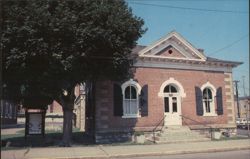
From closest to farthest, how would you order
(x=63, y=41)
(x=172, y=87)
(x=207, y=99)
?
(x=63, y=41) < (x=172, y=87) < (x=207, y=99)

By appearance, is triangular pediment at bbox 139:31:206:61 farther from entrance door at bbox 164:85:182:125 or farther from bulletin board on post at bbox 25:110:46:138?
bulletin board on post at bbox 25:110:46:138

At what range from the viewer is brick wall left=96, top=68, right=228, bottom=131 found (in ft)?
76.2

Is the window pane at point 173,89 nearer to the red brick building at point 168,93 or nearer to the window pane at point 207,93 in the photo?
the red brick building at point 168,93

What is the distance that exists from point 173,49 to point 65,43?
10723mm

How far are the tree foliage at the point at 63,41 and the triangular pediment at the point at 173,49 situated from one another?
5.11 m

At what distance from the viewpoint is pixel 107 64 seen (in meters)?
19.6

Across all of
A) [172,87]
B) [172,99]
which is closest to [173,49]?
[172,87]

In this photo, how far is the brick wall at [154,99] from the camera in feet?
76.2

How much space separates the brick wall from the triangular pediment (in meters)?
1.17

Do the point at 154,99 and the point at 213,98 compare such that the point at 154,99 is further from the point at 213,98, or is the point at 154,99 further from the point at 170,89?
the point at 213,98

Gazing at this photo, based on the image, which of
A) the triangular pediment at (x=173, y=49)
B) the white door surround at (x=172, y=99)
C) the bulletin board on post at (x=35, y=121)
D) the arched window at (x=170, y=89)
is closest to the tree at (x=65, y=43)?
the bulletin board on post at (x=35, y=121)

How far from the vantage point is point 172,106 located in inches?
1009

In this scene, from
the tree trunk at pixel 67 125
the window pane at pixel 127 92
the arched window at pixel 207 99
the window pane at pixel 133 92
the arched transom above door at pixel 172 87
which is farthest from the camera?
the arched window at pixel 207 99

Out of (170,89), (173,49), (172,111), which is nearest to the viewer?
(172,111)
